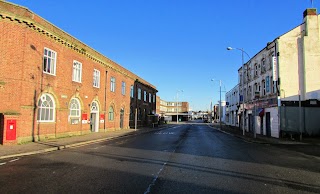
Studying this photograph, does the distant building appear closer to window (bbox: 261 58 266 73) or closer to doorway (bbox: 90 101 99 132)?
doorway (bbox: 90 101 99 132)

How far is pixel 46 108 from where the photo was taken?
72.5 feet

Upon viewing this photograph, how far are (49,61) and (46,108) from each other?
3793mm

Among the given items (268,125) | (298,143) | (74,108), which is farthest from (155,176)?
(268,125)

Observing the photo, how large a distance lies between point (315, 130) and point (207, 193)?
81.4ft

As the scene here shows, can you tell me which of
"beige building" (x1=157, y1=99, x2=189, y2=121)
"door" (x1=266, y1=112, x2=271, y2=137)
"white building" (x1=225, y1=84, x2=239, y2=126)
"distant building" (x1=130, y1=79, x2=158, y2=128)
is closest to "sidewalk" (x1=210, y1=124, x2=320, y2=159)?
"door" (x1=266, y1=112, x2=271, y2=137)

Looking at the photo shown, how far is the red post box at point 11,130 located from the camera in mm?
17158

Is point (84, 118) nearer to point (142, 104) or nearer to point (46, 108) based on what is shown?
point (46, 108)

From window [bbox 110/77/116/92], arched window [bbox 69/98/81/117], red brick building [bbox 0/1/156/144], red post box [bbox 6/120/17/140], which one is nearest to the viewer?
red post box [bbox 6/120/17/140]

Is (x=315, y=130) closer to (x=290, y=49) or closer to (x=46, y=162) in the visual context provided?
(x=290, y=49)

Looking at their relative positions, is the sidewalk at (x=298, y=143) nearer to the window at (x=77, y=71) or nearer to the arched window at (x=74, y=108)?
the arched window at (x=74, y=108)

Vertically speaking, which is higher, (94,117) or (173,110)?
(173,110)

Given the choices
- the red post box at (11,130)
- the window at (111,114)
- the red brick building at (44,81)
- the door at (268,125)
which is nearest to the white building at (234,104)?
the door at (268,125)

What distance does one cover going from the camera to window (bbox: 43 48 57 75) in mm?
22031

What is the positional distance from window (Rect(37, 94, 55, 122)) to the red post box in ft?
10.7
